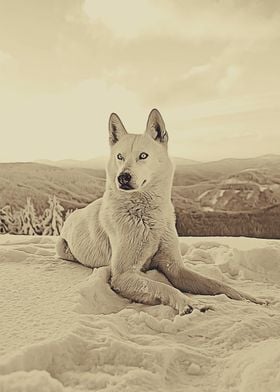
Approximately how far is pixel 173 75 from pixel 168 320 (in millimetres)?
3441

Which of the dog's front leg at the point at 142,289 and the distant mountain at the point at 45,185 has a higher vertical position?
the distant mountain at the point at 45,185

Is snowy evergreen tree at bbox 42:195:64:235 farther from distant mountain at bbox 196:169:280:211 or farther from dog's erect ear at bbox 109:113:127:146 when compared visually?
dog's erect ear at bbox 109:113:127:146

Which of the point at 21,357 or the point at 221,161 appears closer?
the point at 21,357

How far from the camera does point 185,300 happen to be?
1717 millimetres

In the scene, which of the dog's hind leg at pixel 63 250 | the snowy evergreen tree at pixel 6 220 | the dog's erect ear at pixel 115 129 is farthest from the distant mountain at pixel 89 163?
the dog's erect ear at pixel 115 129

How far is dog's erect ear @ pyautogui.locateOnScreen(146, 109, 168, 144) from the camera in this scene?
2121 mm

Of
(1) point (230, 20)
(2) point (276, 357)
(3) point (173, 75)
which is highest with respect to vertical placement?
(1) point (230, 20)

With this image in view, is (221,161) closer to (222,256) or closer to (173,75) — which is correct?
(173,75)

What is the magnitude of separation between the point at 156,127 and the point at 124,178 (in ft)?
1.24

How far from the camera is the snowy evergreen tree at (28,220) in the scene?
4742 mm

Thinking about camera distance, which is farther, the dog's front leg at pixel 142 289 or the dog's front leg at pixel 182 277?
the dog's front leg at pixel 182 277

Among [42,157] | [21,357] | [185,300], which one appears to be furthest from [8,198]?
[21,357]

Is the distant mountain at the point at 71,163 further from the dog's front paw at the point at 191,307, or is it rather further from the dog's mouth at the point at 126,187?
the dog's front paw at the point at 191,307

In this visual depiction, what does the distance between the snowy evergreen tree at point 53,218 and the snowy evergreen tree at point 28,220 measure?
0.09m
